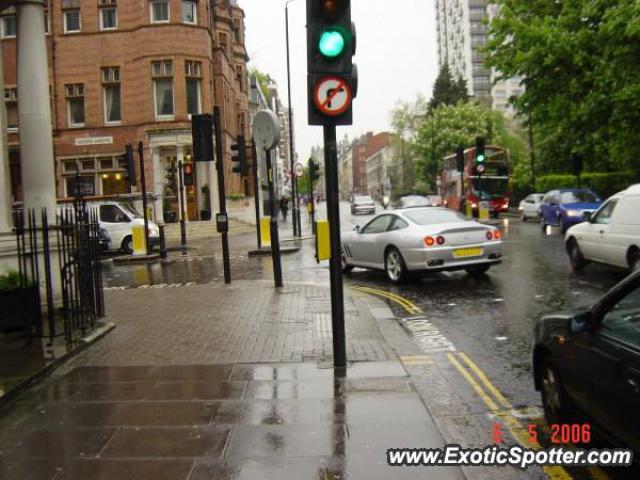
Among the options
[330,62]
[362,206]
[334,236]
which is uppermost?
[330,62]

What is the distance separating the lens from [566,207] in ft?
80.6

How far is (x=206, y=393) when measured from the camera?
18.4 ft

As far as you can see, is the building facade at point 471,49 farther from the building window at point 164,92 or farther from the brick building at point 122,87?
the building window at point 164,92

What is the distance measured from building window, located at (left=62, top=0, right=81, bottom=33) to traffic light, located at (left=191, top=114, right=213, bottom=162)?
88.3 feet

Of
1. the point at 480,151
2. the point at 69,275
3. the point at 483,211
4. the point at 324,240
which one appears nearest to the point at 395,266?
the point at 69,275

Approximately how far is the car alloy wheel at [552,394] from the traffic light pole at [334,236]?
81.0 inches

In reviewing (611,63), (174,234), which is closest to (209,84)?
(174,234)

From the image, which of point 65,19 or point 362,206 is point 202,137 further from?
point 362,206

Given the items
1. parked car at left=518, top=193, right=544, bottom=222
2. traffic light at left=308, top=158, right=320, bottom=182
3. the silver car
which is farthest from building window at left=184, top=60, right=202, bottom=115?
the silver car

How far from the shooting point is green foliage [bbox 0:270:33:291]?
7.88 metres

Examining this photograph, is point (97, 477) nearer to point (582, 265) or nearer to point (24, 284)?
point (24, 284)

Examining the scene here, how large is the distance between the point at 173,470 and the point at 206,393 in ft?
5.30

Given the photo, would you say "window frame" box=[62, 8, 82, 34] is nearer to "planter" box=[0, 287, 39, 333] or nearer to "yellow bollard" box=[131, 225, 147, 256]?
"yellow bollard" box=[131, 225, 147, 256]

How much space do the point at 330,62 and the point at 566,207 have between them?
68.1ft
